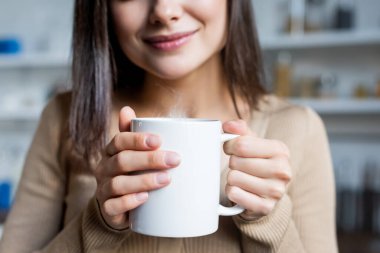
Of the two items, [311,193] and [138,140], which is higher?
[138,140]

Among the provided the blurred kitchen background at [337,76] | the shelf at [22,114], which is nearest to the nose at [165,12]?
the blurred kitchen background at [337,76]

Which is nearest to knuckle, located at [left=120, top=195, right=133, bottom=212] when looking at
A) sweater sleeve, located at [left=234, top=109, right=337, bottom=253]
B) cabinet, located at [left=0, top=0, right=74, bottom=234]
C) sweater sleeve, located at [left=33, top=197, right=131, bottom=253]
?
sweater sleeve, located at [left=33, top=197, right=131, bottom=253]

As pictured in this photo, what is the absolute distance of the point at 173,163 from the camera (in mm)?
466

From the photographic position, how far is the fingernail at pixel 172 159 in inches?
18.3

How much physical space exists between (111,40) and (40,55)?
5.83 feet

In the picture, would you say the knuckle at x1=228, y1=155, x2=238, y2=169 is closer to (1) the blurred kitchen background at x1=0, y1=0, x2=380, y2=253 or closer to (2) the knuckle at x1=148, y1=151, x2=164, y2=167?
(2) the knuckle at x1=148, y1=151, x2=164, y2=167

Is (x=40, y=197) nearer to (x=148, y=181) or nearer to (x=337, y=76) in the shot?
(x=148, y=181)

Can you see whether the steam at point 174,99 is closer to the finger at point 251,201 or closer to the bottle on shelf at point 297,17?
the finger at point 251,201

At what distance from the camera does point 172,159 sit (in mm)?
466

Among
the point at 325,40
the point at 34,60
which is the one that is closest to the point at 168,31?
the point at 325,40

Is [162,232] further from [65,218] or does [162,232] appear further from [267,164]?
[65,218]

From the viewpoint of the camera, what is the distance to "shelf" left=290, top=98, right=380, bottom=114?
2021 mm

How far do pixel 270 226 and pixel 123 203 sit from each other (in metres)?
0.21

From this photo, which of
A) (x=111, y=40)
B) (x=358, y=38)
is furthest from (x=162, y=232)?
(x=358, y=38)
